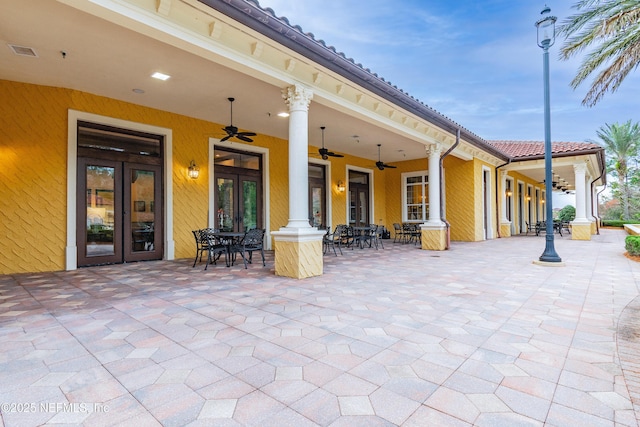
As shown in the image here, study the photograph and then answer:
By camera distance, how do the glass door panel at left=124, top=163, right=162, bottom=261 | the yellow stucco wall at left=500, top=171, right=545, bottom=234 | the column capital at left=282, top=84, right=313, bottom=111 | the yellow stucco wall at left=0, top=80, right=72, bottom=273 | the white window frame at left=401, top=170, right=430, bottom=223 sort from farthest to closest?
1. the yellow stucco wall at left=500, top=171, right=545, bottom=234
2. the white window frame at left=401, top=170, right=430, bottom=223
3. the glass door panel at left=124, top=163, right=162, bottom=261
4. the yellow stucco wall at left=0, top=80, right=72, bottom=273
5. the column capital at left=282, top=84, right=313, bottom=111

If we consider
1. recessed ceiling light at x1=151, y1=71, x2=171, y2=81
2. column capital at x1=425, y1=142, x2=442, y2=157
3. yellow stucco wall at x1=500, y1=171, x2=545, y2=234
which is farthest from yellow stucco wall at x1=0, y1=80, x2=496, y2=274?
yellow stucco wall at x1=500, y1=171, x2=545, y2=234

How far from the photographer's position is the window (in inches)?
491

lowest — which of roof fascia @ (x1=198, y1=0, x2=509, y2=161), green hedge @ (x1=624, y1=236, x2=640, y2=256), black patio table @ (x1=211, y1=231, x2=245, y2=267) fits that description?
green hedge @ (x1=624, y1=236, x2=640, y2=256)

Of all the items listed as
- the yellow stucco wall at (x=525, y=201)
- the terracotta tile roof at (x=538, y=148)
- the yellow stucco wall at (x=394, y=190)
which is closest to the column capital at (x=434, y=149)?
the yellow stucco wall at (x=394, y=190)

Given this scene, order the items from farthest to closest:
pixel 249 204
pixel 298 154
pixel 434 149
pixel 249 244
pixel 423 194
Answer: pixel 423 194
pixel 434 149
pixel 249 204
pixel 249 244
pixel 298 154

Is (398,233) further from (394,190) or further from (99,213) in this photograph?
(99,213)

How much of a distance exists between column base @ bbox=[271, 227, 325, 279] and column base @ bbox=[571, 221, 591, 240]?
10.9m

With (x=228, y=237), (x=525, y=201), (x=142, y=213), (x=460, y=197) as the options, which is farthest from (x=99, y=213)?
(x=525, y=201)

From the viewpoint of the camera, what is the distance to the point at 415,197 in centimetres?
1282

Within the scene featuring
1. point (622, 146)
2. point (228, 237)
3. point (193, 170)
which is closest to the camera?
point (228, 237)

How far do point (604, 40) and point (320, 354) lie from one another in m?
6.26

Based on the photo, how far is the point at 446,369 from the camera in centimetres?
195

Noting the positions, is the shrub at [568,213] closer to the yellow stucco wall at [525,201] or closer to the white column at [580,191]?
the yellow stucco wall at [525,201]

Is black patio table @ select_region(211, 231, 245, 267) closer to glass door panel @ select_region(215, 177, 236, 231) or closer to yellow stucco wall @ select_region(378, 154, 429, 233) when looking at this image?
glass door panel @ select_region(215, 177, 236, 231)
